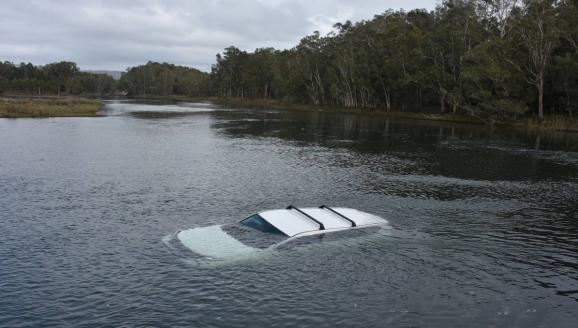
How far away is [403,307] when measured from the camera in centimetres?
1656

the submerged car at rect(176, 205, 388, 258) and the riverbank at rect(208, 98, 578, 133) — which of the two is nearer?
the submerged car at rect(176, 205, 388, 258)

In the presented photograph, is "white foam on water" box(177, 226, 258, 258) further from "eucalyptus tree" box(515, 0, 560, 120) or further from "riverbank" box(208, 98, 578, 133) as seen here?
"riverbank" box(208, 98, 578, 133)

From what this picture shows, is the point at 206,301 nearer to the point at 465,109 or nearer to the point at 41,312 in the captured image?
the point at 41,312

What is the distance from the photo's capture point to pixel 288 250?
69.7ft

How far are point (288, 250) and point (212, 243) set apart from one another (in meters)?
3.33

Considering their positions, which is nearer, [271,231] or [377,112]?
[271,231]

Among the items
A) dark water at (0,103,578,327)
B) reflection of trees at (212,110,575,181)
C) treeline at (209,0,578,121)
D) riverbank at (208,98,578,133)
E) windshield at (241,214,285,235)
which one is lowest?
dark water at (0,103,578,327)

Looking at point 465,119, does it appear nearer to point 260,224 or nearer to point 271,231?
point 260,224

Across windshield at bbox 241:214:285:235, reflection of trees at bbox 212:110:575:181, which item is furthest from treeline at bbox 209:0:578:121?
windshield at bbox 241:214:285:235

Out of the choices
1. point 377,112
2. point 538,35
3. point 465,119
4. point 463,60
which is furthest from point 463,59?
point 377,112

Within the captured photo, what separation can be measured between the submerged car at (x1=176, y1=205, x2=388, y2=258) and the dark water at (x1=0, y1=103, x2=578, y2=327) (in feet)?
2.88

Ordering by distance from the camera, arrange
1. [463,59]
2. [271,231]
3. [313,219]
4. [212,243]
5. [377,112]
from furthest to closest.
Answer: [377,112]
[463,59]
[313,219]
[271,231]
[212,243]

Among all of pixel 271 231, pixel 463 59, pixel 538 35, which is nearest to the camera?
pixel 271 231

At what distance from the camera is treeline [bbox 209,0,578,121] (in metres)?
90.5
